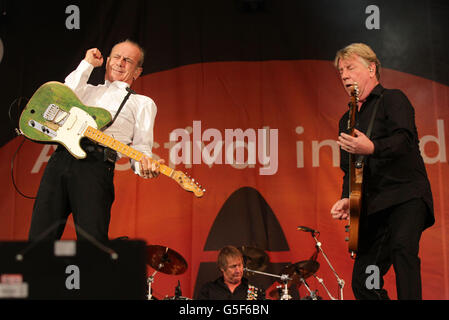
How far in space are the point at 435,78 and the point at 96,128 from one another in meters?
3.38

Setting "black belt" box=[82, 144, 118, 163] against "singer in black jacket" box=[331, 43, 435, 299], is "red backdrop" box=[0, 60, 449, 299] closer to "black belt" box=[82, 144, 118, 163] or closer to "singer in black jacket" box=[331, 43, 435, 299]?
"black belt" box=[82, 144, 118, 163]

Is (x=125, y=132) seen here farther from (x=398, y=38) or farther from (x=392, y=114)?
(x=398, y=38)

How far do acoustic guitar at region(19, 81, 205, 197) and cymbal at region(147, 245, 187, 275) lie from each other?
4.83ft

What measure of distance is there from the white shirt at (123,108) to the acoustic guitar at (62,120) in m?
0.13

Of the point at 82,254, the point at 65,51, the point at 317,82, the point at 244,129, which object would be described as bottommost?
the point at 82,254

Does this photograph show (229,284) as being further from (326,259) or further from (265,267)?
(326,259)

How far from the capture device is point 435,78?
17.1 ft

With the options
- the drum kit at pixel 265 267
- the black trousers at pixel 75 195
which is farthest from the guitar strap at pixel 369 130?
the drum kit at pixel 265 267

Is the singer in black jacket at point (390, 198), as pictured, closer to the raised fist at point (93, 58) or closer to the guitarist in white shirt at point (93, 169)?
the guitarist in white shirt at point (93, 169)

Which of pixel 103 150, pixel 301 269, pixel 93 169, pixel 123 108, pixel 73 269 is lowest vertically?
pixel 301 269

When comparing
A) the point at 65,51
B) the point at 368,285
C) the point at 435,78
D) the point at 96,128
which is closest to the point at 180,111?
the point at 65,51

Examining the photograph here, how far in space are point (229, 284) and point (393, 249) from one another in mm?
2387

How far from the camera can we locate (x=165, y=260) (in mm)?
4957

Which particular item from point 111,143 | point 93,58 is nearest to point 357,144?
Answer: point 111,143
